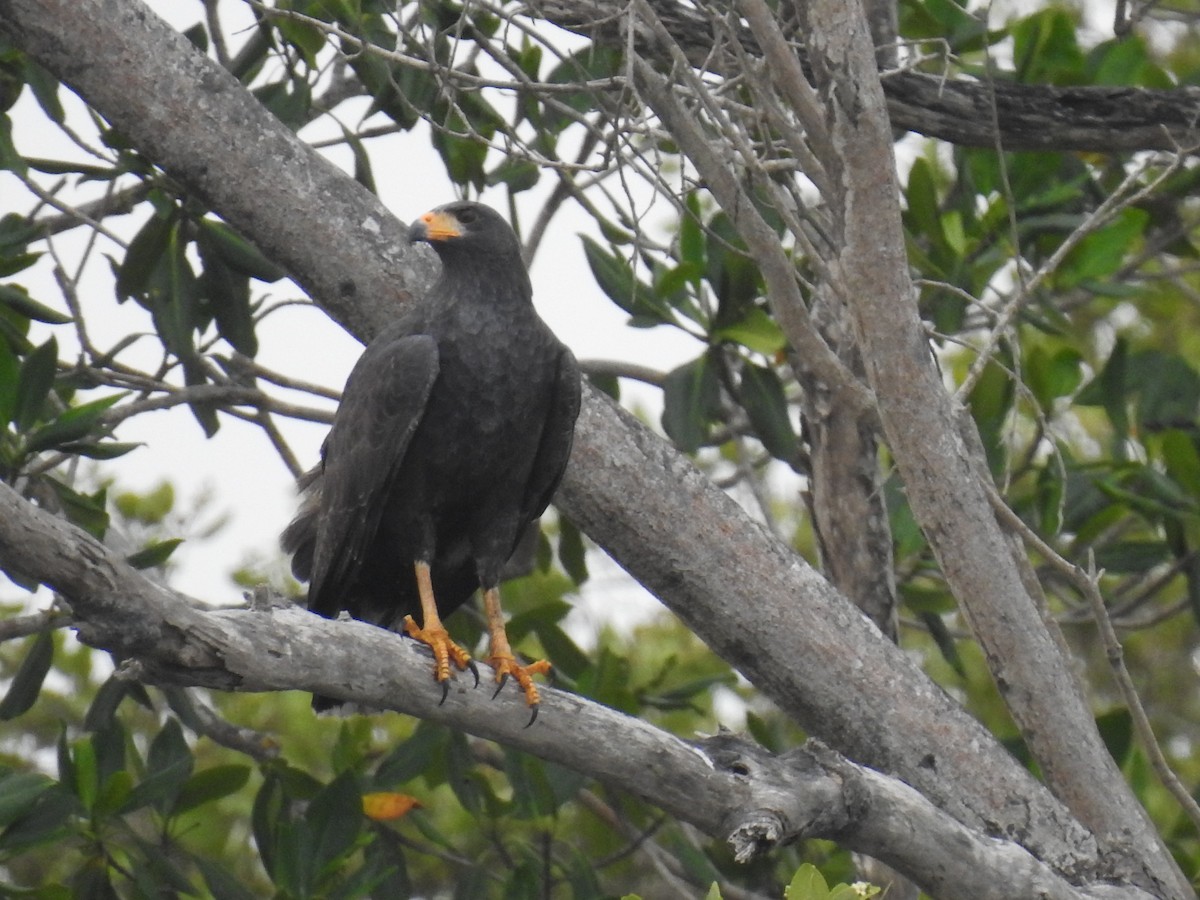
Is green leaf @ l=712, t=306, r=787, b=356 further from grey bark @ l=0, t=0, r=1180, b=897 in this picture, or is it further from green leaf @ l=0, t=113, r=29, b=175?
green leaf @ l=0, t=113, r=29, b=175

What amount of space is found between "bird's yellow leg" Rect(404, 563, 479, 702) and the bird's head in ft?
2.73

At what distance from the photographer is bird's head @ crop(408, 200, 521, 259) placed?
414cm

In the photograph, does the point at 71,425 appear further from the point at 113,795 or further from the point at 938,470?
the point at 938,470

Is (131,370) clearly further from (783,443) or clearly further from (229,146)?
(783,443)

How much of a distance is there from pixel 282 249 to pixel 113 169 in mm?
1126

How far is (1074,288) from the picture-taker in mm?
5539

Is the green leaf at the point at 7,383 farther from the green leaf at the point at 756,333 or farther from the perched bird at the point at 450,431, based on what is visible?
the green leaf at the point at 756,333

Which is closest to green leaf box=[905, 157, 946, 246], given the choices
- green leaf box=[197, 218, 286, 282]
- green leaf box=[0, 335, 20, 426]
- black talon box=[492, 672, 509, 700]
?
green leaf box=[197, 218, 286, 282]

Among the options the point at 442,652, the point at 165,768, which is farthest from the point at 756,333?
the point at 165,768

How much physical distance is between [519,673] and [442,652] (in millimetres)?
204

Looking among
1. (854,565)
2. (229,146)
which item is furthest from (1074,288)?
(229,146)

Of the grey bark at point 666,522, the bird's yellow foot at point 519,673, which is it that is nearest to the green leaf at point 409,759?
the bird's yellow foot at point 519,673

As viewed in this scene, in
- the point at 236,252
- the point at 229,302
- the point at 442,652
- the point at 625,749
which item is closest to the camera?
the point at 625,749

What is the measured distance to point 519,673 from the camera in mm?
3572
